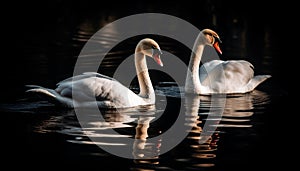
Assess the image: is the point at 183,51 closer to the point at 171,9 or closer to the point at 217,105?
the point at 217,105

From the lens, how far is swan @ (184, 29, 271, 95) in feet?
47.0

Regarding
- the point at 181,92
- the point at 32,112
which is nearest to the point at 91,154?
the point at 32,112

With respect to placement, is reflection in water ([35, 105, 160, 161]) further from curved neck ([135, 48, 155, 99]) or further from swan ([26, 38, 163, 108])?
curved neck ([135, 48, 155, 99])

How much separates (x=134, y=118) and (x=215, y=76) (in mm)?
3449

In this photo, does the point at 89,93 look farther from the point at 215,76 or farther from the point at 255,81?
the point at 255,81

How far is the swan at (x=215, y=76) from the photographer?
47.0 ft

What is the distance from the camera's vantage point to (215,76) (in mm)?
14586

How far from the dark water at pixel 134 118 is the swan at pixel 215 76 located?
0.30 metres

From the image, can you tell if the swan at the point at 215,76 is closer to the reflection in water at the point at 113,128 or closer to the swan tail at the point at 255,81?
the swan tail at the point at 255,81

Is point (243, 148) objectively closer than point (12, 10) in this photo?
Yes

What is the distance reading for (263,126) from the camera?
1125cm

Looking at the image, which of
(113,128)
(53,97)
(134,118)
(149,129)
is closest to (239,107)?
(134,118)

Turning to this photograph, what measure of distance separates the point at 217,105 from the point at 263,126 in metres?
1.94

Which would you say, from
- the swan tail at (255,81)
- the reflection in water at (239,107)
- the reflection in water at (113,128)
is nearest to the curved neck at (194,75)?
the reflection in water at (239,107)
